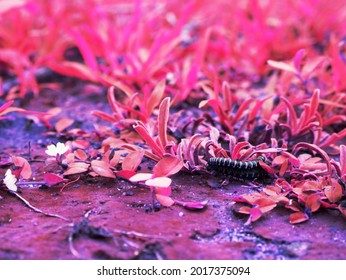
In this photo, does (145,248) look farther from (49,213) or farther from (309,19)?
(309,19)

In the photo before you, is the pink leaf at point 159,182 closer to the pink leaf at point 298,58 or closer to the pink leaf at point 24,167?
the pink leaf at point 24,167

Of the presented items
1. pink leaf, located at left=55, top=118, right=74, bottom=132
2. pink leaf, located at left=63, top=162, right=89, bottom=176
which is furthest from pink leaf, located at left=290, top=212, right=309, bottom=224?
pink leaf, located at left=55, top=118, right=74, bottom=132

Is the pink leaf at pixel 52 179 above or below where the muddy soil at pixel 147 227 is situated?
above

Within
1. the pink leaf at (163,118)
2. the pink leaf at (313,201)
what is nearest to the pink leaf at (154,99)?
the pink leaf at (163,118)

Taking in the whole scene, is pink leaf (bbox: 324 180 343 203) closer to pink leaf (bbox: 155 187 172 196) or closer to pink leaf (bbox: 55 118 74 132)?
pink leaf (bbox: 155 187 172 196)
